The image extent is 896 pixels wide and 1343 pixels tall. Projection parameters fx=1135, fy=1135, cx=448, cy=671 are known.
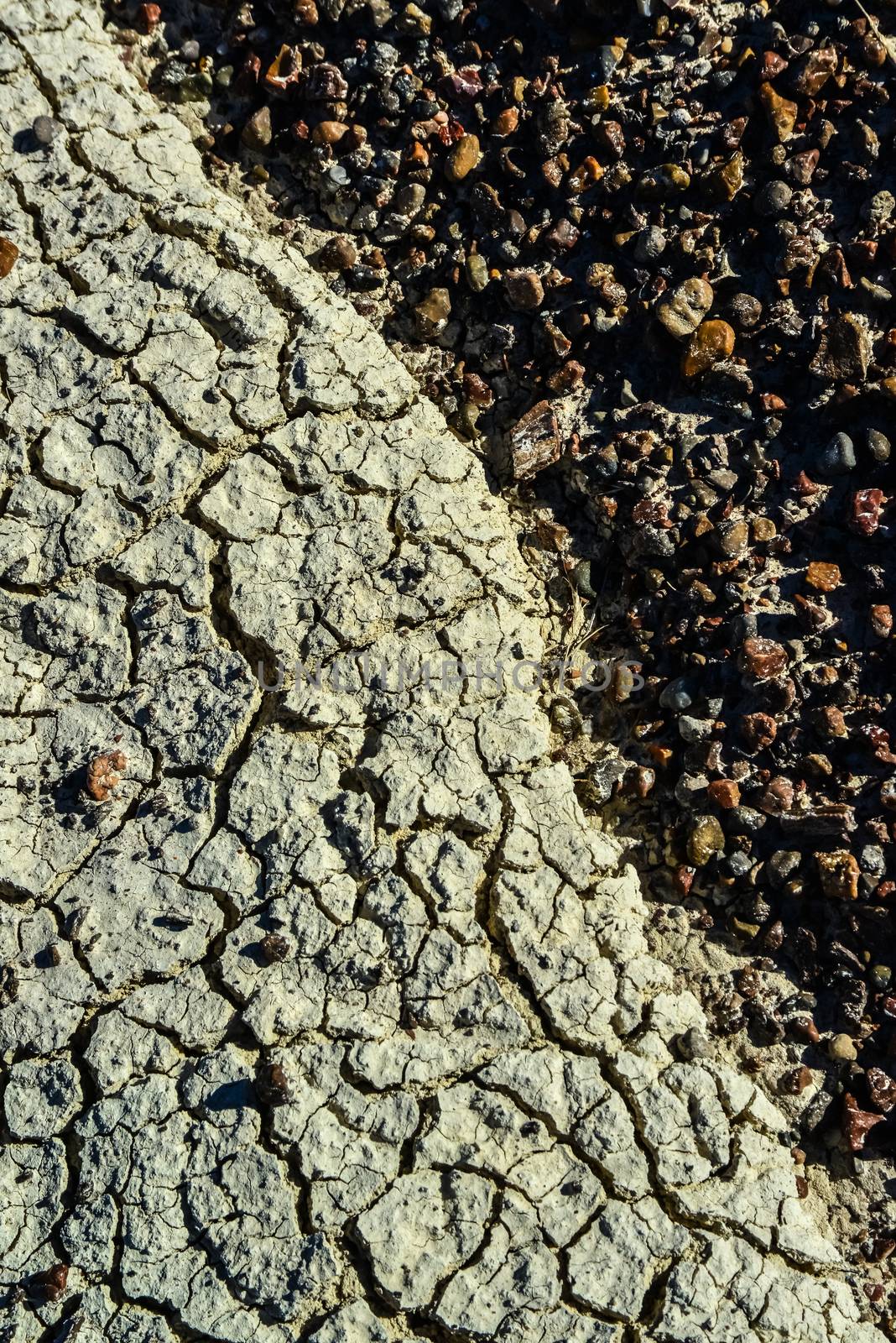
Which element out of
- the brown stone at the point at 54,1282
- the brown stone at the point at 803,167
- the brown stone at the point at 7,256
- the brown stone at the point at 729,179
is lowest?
the brown stone at the point at 54,1282

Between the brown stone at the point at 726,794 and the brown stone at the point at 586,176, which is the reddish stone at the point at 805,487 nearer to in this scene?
the brown stone at the point at 726,794

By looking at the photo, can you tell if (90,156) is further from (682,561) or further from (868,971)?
(868,971)

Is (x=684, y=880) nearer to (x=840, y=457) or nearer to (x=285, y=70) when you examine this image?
(x=840, y=457)

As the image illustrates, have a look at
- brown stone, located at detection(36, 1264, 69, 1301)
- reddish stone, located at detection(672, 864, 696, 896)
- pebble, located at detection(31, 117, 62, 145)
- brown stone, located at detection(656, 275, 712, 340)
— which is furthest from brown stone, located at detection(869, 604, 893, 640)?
pebble, located at detection(31, 117, 62, 145)

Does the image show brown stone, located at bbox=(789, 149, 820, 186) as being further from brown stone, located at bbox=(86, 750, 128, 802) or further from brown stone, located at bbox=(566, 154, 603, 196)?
brown stone, located at bbox=(86, 750, 128, 802)

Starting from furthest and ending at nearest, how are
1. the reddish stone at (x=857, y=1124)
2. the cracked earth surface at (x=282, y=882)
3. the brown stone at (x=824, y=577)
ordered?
the brown stone at (x=824, y=577) < the reddish stone at (x=857, y=1124) < the cracked earth surface at (x=282, y=882)

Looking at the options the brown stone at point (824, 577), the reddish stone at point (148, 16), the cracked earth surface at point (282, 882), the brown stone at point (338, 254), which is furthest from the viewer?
the reddish stone at point (148, 16)

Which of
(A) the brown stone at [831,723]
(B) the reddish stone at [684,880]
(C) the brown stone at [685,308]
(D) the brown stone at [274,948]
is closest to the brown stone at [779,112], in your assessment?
(C) the brown stone at [685,308]
